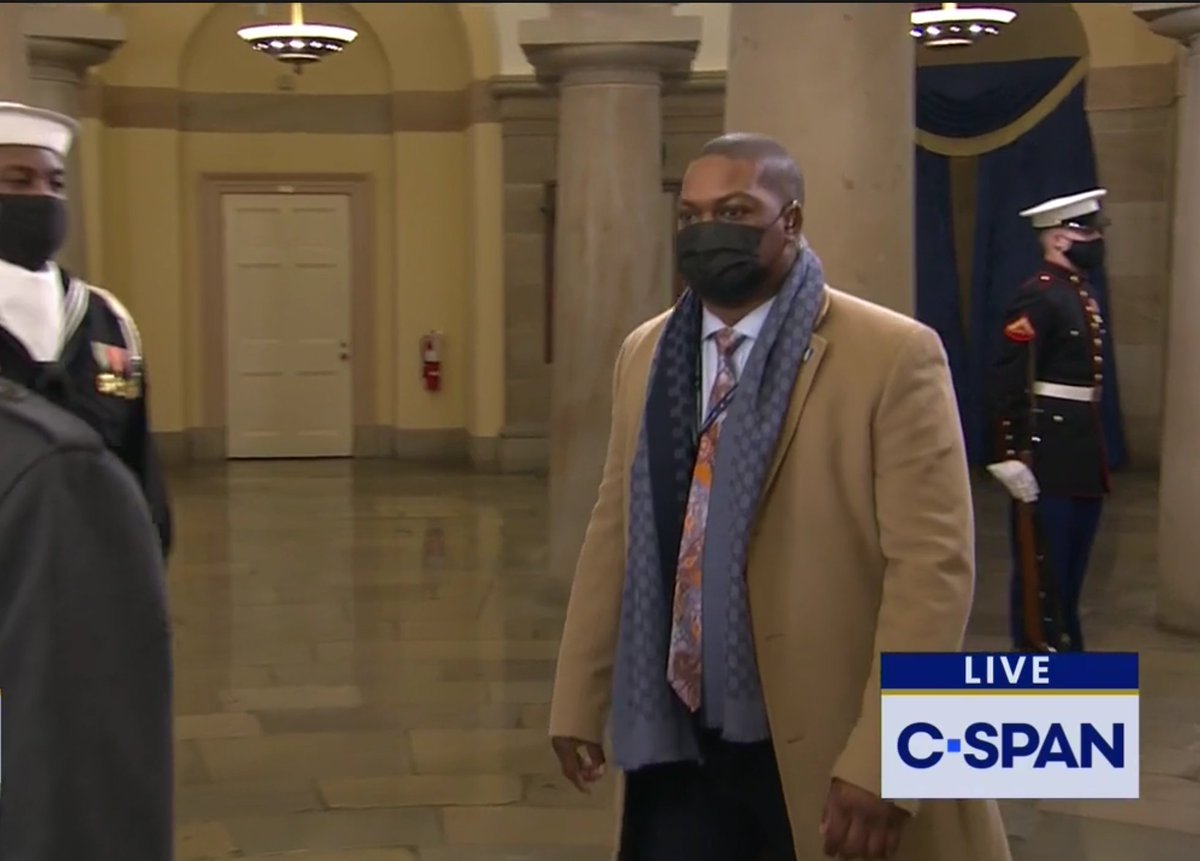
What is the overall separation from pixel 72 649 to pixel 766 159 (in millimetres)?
1415

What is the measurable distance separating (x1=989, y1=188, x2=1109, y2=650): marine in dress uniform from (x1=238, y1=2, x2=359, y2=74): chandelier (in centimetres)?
711

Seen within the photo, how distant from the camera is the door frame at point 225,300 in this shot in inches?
564

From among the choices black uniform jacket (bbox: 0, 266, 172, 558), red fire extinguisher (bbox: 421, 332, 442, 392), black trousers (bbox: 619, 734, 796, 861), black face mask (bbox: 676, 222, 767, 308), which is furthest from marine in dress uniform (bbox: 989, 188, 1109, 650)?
red fire extinguisher (bbox: 421, 332, 442, 392)

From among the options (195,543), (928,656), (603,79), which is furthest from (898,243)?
(195,543)

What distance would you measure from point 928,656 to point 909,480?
9.6 inches

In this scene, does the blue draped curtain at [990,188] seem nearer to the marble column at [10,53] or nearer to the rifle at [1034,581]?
the rifle at [1034,581]

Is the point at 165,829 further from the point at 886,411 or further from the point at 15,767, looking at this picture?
the point at 886,411

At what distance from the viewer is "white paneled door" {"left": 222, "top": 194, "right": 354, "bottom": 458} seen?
14.5 metres

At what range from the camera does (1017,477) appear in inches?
230

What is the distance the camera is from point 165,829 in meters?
1.50

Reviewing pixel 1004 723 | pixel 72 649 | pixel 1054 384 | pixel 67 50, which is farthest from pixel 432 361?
pixel 72 649

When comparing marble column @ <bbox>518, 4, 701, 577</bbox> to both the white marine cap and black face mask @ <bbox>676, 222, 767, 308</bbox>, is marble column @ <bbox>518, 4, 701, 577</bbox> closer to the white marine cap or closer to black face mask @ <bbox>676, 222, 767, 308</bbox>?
the white marine cap

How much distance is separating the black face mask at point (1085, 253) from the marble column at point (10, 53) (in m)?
3.48

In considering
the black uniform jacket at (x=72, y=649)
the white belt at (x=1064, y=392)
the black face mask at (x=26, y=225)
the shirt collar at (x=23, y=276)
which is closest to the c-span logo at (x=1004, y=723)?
the black uniform jacket at (x=72, y=649)
